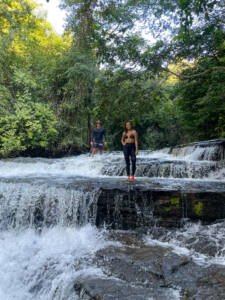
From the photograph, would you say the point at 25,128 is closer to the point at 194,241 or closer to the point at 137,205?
the point at 137,205

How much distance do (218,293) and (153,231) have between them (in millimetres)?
2299

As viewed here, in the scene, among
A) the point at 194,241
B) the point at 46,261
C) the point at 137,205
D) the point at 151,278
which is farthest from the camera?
the point at 137,205

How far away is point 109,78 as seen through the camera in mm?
7000

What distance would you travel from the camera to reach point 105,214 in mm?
5645

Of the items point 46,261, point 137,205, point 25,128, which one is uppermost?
point 25,128

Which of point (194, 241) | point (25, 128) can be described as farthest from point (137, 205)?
point (25, 128)

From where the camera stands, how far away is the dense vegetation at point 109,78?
6648 millimetres

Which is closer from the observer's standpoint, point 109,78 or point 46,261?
point 46,261

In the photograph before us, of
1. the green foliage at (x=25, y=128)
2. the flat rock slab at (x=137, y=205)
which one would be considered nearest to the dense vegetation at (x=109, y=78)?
the green foliage at (x=25, y=128)

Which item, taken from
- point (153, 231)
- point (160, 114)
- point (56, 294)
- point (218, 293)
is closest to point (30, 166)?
point (153, 231)

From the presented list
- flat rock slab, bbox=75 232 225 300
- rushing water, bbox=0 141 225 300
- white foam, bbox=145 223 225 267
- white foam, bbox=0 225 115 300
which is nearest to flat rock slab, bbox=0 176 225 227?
rushing water, bbox=0 141 225 300

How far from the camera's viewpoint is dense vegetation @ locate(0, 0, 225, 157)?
665cm

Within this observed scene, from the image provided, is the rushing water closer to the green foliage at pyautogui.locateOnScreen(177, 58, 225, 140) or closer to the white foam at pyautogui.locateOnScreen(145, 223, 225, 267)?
the white foam at pyautogui.locateOnScreen(145, 223, 225, 267)

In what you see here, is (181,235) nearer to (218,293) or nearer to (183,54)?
(218,293)
